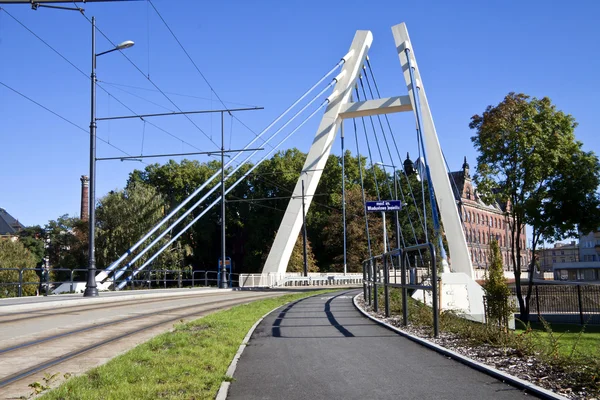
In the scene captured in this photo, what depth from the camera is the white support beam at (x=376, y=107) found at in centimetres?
3500

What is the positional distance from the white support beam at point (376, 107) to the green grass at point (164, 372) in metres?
26.5

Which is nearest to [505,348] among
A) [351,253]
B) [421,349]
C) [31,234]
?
[421,349]

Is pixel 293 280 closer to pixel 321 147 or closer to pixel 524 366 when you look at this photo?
pixel 321 147

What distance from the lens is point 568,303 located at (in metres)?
27.8

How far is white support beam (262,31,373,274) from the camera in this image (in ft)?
129

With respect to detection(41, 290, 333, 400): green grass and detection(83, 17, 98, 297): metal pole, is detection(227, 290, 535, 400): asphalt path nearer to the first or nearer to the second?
detection(41, 290, 333, 400): green grass

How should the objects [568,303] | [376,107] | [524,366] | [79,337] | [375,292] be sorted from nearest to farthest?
[524,366] < [79,337] < [375,292] < [568,303] < [376,107]

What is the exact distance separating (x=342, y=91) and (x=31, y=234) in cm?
5515

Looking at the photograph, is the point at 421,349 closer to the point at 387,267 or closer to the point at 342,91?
the point at 387,267

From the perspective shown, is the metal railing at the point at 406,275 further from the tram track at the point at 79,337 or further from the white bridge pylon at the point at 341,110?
the white bridge pylon at the point at 341,110

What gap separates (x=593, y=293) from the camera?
27.3 metres

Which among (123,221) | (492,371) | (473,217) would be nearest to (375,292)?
(492,371)

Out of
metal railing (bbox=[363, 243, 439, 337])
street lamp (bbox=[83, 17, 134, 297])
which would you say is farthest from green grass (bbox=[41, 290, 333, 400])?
street lamp (bbox=[83, 17, 134, 297])

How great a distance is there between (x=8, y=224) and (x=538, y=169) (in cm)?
9269
